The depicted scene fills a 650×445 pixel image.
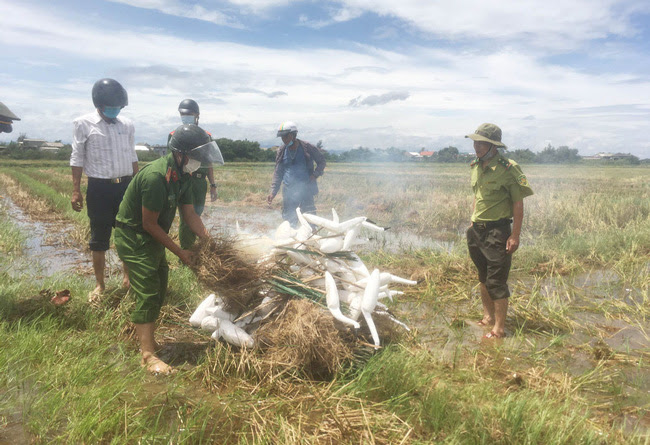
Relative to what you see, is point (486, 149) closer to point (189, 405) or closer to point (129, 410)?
point (189, 405)

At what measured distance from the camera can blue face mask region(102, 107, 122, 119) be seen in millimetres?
3889

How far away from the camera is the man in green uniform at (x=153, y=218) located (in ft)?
9.40

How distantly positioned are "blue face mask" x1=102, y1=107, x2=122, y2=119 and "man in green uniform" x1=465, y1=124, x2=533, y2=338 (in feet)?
10.4

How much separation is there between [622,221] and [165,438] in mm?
9694

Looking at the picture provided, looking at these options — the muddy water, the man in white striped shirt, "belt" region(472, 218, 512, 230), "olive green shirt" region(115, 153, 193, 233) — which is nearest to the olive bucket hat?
"belt" region(472, 218, 512, 230)

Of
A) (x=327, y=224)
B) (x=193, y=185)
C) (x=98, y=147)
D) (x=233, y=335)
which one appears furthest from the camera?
(x=98, y=147)

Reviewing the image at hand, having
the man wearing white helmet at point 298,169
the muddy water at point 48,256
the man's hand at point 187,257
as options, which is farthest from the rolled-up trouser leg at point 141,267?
the man wearing white helmet at point 298,169

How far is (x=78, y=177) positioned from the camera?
3979 millimetres

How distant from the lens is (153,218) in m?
2.88

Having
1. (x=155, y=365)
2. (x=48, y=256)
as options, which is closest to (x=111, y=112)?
(x=155, y=365)

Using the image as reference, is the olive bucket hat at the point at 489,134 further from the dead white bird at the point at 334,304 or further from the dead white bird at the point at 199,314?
the dead white bird at the point at 199,314

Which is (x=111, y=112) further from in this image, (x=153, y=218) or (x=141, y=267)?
(x=141, y=267)

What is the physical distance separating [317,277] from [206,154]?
3.87ft

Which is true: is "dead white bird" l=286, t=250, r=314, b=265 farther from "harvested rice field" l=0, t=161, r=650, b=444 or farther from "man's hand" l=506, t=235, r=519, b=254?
"man's hand" l=506, t=235, r=519, b=254
